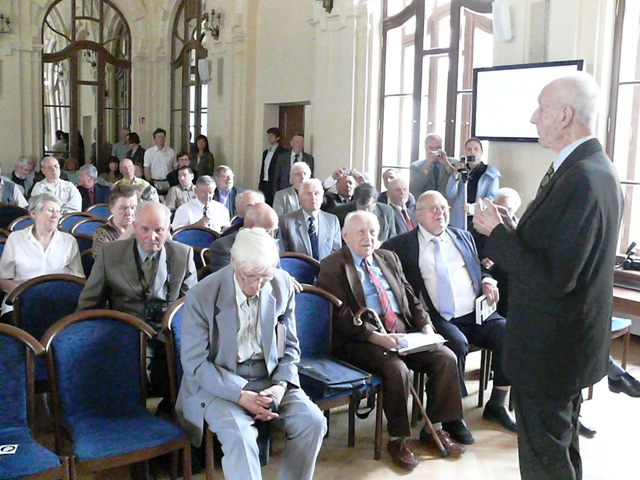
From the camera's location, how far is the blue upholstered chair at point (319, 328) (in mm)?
3551

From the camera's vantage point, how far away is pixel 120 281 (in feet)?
11.5

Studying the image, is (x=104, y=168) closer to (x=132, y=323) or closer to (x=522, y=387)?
(x=132, y=323)

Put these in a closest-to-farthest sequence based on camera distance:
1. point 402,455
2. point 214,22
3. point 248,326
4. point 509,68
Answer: point 248,326, point 402,455, point 509,68, point 214,22

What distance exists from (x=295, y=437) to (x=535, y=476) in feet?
3.29

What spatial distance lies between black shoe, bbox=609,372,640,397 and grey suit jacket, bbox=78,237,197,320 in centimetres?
264

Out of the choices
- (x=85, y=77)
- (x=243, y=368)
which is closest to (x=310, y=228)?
(x=243, y=368)

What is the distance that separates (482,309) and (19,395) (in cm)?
259

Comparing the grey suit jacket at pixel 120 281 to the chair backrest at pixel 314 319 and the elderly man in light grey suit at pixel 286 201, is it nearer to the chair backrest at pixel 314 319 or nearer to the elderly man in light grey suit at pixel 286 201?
the chair backrest at pixel 314 319

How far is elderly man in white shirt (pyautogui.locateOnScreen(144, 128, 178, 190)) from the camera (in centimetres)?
1163

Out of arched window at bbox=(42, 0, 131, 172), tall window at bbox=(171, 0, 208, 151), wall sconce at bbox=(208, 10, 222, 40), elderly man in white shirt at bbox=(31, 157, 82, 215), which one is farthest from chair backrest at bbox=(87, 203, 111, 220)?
arched window at bbox=(42, 0, 131, 172)

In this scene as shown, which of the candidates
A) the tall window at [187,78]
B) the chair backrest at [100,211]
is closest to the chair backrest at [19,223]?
the chair backrest at [100,211]

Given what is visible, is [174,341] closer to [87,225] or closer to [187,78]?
[87,225]

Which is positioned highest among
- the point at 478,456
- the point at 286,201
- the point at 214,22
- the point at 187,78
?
the point at 214,22

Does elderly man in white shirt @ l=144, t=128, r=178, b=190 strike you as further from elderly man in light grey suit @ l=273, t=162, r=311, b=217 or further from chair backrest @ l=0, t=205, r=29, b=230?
elderly man in light grey suit @ l=273, t=162, r=311, b=217
